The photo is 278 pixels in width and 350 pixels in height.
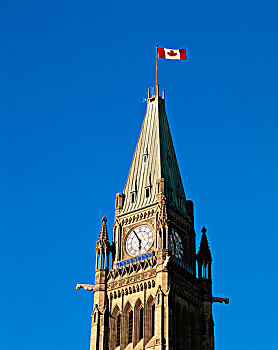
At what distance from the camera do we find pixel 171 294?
318 feet

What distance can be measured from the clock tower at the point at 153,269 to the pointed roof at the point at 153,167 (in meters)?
0.12

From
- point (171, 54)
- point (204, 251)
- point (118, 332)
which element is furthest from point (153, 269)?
point (171, 54)

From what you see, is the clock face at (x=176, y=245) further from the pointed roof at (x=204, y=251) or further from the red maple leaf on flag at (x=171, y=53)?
the red maple leaf on flag at (x=171, y=53)

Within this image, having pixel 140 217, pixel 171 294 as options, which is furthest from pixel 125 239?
pixel 171 294

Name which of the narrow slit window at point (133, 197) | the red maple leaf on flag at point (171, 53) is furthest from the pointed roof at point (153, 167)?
the red maple leaf on flag at point (171, 53)

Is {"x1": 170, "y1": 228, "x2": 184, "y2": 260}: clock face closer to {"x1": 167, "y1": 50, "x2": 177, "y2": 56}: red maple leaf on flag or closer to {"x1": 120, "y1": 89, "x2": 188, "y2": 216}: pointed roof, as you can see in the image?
{"x1": 120, "y1": 89, "x2": 188, "y2": 216}: pointed roof

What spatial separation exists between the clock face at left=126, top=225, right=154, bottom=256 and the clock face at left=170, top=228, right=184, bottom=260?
2.14 metres

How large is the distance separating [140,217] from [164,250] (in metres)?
6.70

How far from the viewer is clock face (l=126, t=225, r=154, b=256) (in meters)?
102

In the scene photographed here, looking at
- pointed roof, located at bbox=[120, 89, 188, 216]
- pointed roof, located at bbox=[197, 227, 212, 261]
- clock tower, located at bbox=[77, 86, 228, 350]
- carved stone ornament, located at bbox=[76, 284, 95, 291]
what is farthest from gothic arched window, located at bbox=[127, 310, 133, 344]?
pointed roof, located at bbox=[120, 89, 188, 216]

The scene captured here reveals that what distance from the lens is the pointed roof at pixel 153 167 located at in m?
107

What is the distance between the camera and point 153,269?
324ft

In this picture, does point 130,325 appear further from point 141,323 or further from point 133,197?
point 133,197

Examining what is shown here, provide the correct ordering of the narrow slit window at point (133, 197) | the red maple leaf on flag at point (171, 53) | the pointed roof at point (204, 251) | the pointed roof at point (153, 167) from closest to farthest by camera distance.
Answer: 1. the pointed roof at point (204, 251)
2. the pointed roof at point (153, 167)
3. the narrow slit window at point (133, 197)
4. the red maple leaf on flag at point (171, 53)
